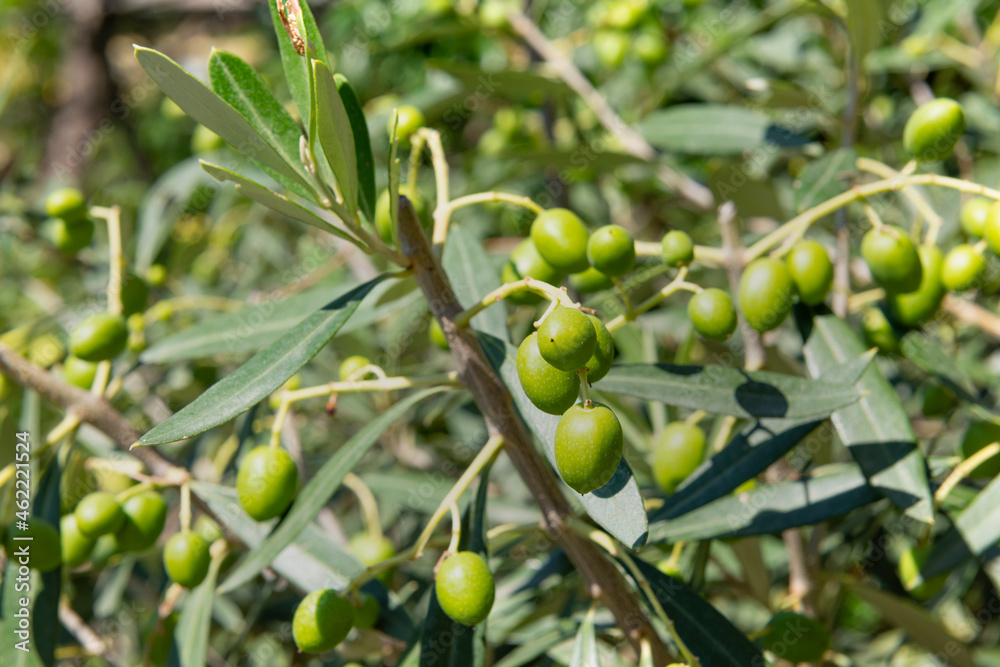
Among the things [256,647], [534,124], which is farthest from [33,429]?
[534,124]

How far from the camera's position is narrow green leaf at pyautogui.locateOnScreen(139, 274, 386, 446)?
87cm

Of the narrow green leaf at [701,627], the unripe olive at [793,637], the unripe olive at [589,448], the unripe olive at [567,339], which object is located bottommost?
the unripe olive at [793,637]

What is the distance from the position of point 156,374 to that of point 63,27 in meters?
4.29

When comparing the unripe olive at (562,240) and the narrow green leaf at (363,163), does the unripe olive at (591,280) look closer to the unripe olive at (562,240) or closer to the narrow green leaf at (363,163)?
the unripe olive at (562,240)

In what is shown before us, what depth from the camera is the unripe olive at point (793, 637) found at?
1.16 metres

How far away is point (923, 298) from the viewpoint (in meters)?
1.19

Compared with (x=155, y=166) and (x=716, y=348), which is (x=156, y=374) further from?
(x=155, y=166)

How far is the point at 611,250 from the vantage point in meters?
1.02

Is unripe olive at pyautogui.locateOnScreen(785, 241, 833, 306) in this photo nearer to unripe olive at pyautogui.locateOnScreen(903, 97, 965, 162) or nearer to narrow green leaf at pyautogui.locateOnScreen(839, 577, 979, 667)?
unripe olive at pyautogui.locateOnScreen(903, 97, 965, 162)

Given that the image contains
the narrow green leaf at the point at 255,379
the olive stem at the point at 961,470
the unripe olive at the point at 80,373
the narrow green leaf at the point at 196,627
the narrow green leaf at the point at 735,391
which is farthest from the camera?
the unripe olive at the point at 80,373

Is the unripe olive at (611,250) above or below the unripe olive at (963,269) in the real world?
above

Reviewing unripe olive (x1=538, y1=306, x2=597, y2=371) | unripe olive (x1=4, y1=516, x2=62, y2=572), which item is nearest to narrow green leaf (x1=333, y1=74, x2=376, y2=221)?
unripe olive (x1=538, y1=306, x2=597, y2=371)

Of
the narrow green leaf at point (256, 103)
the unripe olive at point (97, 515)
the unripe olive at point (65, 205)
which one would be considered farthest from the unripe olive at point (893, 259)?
the unripe olive at point (65, 205)

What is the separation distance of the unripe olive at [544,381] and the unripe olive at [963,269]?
70cm
